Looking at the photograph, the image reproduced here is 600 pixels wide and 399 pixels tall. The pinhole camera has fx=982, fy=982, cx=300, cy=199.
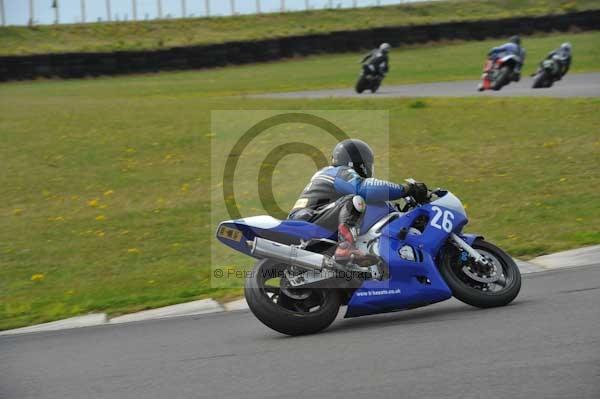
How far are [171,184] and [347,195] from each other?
7536 millimetres

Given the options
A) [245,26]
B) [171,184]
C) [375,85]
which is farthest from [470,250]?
[245,26]

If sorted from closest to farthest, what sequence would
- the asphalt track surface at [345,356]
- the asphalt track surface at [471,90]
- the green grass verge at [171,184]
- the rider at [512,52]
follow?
the asphalt track surface at [345,356]
the green grass verge at [171,184]
the asphalt track surface at [471,90]
the rider at [512,52]

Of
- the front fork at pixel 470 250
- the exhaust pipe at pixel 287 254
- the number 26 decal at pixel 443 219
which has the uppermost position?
the number 26 decal at pixel 443 219

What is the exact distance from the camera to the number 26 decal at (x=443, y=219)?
24.6ft

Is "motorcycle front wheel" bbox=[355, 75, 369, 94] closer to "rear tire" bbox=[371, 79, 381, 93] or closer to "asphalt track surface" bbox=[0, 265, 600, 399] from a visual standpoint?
"rear tire" bbox=[371, 79, 381, 93]

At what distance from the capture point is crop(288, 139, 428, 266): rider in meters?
7.20

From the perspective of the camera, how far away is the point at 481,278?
24.5 ft

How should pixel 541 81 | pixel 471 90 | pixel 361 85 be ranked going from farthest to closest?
pixel 361 85 → pixel 471 90 → pixel 541 81

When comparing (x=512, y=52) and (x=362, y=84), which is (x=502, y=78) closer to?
(x=512, y=52)

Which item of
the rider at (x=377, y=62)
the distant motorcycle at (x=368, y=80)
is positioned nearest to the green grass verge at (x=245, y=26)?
the rider at (x=377, y=62)

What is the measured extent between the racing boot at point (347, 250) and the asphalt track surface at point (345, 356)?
20.4 inches

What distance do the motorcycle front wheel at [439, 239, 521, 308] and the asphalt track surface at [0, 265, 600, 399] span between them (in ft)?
0.39

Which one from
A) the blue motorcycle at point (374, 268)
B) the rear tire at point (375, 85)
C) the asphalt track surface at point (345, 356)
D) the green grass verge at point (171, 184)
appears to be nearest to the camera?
the asphalt track surface at point (345, 356)

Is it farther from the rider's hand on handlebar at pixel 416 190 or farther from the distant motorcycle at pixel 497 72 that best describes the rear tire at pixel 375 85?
the rider's hand on handlebar at pixel 416 190
